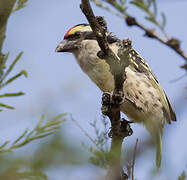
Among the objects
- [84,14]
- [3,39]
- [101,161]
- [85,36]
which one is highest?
[85,36]

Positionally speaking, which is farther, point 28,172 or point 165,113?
point 165,113

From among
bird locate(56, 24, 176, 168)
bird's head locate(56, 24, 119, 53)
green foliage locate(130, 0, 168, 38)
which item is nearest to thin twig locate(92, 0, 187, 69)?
green foliage locate(130, 0, 168, 38)

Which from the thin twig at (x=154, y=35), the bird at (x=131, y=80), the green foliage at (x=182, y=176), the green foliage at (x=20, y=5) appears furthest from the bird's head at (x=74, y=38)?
the green foliage at (x=182, y=176)

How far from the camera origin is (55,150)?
1087 mm

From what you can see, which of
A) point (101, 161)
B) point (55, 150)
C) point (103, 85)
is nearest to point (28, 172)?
point (55, 150)

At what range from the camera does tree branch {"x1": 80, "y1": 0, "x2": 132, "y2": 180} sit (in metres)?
1.45

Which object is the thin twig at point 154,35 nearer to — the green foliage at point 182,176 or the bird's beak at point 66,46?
the green foliage at point 182,176

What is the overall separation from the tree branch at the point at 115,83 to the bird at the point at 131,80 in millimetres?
778

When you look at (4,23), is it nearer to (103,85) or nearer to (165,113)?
(103,85)

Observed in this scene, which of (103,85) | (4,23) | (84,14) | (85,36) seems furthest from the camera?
(85,36)

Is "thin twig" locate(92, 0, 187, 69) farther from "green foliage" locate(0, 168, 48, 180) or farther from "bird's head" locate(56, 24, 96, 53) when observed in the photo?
"bird's head" locate(56, 24, 96, 53)

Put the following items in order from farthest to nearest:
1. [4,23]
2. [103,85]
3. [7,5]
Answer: [103,85], [4,23], [7,5]

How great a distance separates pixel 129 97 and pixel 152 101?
0.35 metres

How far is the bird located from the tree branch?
30.6 inches
